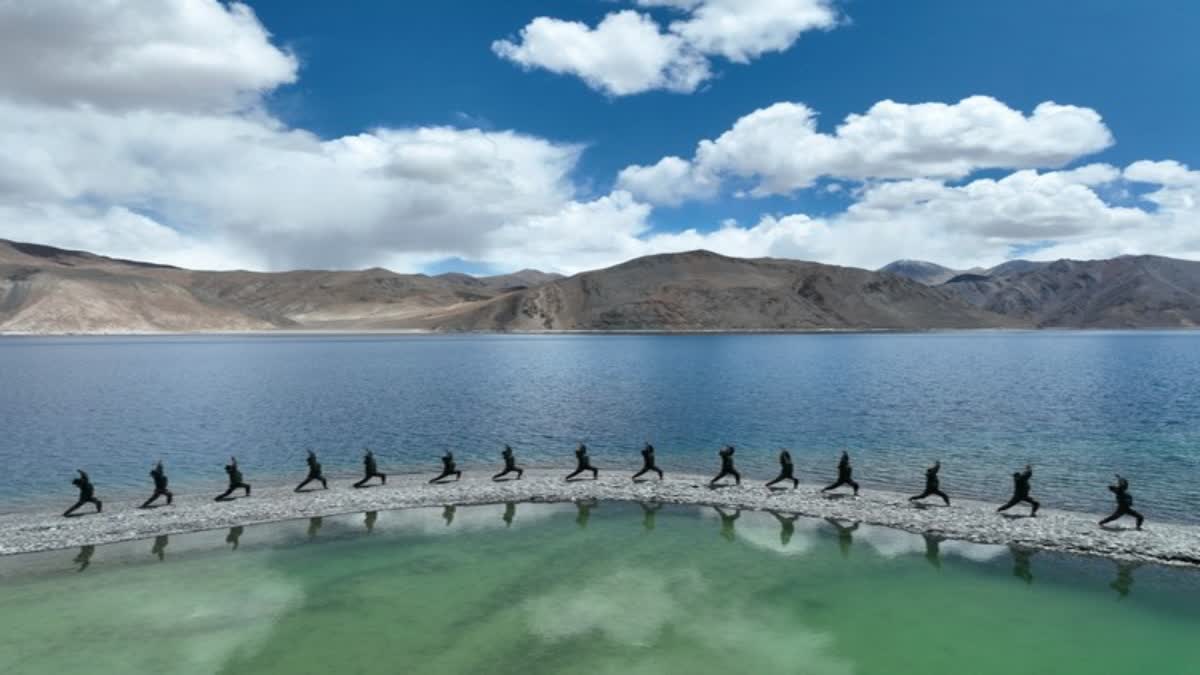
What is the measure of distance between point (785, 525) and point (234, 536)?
19650mm

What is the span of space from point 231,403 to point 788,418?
50754 millimetres

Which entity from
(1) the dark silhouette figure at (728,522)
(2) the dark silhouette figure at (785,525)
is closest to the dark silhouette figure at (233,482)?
(1) the dark silhouette figure at (728,522)

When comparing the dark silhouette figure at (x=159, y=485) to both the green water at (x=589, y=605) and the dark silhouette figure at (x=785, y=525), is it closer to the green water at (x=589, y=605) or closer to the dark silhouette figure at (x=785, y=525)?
the green water at (x=589, y=605)

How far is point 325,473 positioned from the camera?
3759 cm

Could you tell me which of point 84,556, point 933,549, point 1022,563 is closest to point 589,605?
point 933,549

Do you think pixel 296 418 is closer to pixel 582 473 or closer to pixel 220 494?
pixel 220 494

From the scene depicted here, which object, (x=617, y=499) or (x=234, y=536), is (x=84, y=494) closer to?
(x=234, y=536)

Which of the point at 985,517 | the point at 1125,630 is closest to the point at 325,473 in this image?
the point at 985,517

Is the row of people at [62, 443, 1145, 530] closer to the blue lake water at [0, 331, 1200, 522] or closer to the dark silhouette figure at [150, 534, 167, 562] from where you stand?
the blue lake water at [0, 331, 1200, 522]

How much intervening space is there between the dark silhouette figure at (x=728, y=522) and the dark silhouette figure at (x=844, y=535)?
3.40 meters

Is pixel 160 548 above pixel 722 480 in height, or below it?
below

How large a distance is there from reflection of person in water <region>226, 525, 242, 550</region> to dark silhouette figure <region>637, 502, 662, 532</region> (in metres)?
14.1

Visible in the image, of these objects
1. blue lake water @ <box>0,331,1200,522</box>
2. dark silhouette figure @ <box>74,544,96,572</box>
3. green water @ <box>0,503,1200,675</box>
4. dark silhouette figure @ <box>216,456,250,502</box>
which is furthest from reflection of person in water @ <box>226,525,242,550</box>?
blue lake water @ <box>0,331,1200,522</box>

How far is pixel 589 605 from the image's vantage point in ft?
61.0
